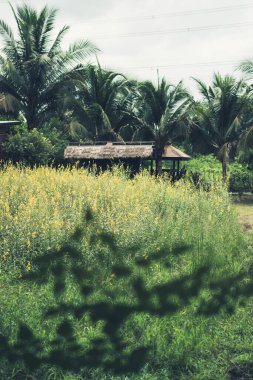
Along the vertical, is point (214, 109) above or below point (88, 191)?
above

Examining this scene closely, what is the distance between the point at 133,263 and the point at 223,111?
21721 millimetres

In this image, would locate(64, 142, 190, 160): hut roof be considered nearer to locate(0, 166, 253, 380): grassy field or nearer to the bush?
the bush

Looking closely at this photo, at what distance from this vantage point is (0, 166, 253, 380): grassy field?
5.01 feet

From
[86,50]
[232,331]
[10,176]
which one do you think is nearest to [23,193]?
[10,176]

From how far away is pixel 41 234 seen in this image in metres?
6.48

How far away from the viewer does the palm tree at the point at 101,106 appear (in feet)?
74.0

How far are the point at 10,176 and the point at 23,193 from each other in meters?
2.06

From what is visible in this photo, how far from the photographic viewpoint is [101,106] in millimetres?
23062

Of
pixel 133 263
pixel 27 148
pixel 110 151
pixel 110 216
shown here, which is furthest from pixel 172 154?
pixel 133 263

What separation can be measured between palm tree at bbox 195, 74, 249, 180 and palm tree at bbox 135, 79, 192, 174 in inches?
35.8

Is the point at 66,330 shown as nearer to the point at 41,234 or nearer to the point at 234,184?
the point at 41,234

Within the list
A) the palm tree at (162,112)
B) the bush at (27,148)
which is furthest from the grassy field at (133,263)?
the palm tree at (162,112)

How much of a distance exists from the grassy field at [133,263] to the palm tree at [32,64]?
9297 millimetres

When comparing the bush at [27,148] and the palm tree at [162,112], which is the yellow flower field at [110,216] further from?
the palm tree at [162,112]
